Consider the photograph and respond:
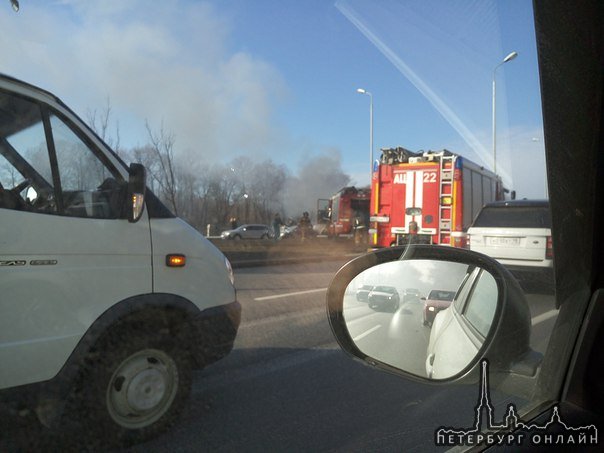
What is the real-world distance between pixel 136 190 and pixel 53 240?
53 centimetres

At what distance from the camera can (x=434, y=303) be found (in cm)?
219

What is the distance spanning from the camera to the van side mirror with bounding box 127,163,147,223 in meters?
2.83

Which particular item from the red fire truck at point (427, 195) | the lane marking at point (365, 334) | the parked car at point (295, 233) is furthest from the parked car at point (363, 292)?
the parked car at point (295, 233)

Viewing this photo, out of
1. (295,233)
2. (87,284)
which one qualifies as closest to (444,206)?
(87,284)

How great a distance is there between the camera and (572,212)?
6.30 feet

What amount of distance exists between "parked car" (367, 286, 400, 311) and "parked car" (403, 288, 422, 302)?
0.12 feet

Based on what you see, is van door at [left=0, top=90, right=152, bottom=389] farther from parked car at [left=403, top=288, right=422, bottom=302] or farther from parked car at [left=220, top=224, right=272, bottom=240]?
parked car at [left=220, top=224, right=272, bottom=240]

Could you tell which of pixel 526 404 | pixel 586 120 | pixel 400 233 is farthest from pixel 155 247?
pixel 400 233

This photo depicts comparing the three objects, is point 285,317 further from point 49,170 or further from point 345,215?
point 345,215

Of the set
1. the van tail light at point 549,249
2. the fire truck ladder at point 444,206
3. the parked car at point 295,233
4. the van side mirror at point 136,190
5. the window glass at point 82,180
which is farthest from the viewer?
the parked car at point 295,233

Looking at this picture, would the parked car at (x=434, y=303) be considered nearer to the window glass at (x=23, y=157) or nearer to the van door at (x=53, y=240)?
the van door at (x=53, y=240)

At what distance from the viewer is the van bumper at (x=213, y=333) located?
3242mm

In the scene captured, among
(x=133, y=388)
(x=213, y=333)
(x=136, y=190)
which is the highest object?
(x=136, y=190)

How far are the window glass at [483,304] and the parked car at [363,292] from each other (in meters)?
0.46
